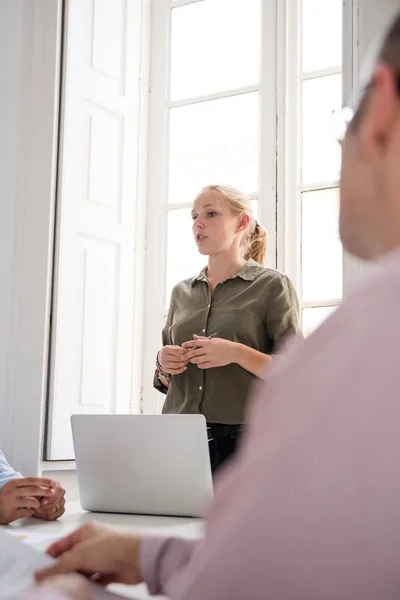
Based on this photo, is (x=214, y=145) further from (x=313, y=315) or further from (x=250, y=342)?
(x=250, y=342)

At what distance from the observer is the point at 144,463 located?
133 centimetres

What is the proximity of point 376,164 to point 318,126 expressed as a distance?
9.71 feet

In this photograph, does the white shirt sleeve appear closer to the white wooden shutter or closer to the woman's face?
the woman's face

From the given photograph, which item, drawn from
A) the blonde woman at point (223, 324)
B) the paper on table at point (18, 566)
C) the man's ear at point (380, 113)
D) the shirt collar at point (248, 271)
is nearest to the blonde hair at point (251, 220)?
the blonde woman at point (223, 324)

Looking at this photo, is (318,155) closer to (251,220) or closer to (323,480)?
(251,220)

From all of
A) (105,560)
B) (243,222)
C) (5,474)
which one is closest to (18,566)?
(105,560)

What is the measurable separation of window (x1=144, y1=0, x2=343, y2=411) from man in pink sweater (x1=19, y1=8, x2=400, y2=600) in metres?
2.75

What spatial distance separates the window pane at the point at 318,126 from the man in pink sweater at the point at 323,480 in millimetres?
2916

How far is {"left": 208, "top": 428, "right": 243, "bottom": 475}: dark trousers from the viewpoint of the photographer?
1916 mm

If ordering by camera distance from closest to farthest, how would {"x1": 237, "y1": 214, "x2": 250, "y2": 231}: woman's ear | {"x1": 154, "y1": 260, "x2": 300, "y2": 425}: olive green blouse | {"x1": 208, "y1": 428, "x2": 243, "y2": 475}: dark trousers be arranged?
{"x1": 208, "y1": 428, "x2": 243, "y2": 475}: dark trousers < {"x1": 154, "y1": 260, "x2": 300, "y2": 425}: olive green blouse < {"x1": 237, "y1": 214, "x2": 250, "y2": 231}: woman's ear

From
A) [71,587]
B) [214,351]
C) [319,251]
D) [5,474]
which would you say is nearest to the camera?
[71,587]

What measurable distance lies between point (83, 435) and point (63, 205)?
5.71 ft

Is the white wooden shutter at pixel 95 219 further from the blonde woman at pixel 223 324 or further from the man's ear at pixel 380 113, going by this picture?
the man's ear at pixel 380 113

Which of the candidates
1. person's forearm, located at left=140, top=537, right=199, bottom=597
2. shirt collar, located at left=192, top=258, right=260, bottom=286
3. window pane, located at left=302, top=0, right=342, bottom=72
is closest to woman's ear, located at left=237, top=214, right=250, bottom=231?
shirt collar, located at left=192, top=258, right=260, bottom=286
